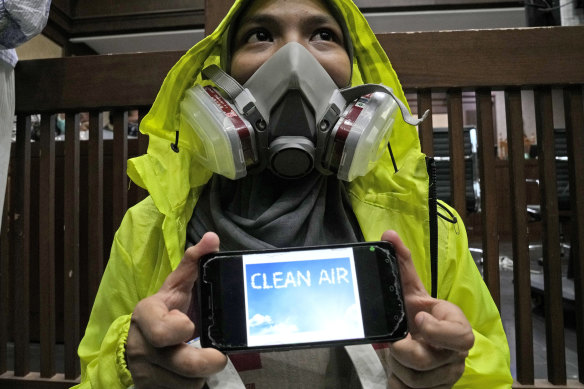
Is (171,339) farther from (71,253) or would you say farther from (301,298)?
(71,253)

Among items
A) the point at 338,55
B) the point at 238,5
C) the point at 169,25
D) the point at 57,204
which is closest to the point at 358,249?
the point at 338,55

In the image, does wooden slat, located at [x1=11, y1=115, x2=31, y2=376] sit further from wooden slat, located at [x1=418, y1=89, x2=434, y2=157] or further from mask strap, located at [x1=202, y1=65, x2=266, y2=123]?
wooden slat, located at [x1=418, y1=89, x2=434, y2=157]

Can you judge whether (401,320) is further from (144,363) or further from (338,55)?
(338,55)

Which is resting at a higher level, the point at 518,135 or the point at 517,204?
the point at 518,135

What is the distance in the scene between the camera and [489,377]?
562 millimetres

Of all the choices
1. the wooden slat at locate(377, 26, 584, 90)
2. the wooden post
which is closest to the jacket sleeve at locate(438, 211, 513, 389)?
the wooden slat at locate(377, 26, 584, 90)

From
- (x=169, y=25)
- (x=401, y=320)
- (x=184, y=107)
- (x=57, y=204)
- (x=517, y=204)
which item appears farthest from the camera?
(x=169, y=25)

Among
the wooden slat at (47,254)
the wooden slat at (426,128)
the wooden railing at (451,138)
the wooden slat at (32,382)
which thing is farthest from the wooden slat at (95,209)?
the wooden slat at (426,128)

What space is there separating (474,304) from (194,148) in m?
0.52

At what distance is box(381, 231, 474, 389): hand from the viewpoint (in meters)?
0.38

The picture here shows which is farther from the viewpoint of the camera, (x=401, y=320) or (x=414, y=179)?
(x=414, y=179)

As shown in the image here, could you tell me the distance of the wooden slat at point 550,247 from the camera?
970 millimetres

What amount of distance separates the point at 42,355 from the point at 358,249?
3.46 ft

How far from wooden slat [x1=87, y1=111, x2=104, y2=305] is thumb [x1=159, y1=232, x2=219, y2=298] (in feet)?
2.42
